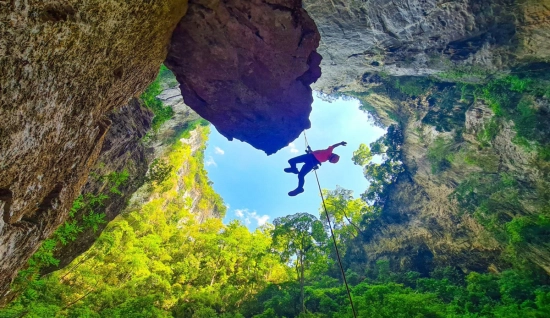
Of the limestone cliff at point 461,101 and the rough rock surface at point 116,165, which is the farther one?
the limestone cliff at point 461,101

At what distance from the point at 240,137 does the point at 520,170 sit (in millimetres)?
11755

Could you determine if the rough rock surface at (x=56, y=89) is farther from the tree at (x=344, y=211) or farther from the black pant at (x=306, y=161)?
the tree at (x=344, y=211)

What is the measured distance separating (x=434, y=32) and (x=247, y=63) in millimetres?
8476

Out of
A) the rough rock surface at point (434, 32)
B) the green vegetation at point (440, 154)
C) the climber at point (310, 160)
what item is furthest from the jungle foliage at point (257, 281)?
the rough rock surface at point (434, 32)

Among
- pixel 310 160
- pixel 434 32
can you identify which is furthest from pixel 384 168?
pixel 310 160

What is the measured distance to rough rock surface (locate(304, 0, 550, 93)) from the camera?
9.11m

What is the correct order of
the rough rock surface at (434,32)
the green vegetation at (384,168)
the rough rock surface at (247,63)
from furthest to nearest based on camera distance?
the green vegetation at (384,168) < the rough rock surface at (434,32) < the rough rock surface at (247,63)

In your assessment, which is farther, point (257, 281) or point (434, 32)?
point (257, 281)

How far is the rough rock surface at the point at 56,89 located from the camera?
2.61 metres

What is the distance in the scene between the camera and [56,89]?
10.6 feet

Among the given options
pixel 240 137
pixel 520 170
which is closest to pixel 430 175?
pixel 520 170

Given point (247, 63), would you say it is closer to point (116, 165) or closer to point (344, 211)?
point (116, 165)

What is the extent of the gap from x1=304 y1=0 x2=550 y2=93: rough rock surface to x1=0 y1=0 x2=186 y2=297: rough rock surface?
824 cm

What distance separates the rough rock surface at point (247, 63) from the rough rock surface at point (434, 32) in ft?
14.5
